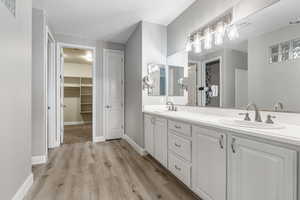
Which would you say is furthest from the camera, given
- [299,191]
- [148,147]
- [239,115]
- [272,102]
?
[148,147]

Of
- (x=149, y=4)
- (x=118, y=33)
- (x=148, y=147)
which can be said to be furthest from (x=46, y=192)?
(x=118, y=33)

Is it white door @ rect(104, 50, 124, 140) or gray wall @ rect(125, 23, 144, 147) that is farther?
white door @ rect(104, 50, 124, 140)

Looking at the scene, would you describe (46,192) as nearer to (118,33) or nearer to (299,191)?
(299,191)

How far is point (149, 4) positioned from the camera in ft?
8.14

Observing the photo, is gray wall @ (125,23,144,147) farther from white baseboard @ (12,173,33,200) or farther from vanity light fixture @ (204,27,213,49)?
white baseboard @ (12,173,33,200)

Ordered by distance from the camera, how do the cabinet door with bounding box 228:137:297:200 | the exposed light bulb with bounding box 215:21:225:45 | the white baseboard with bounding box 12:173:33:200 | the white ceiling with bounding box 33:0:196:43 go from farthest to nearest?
the white ceiling with bounding box 33:0:196:43 → the exposed light bulb with bounding box 215:21:225:45 → the white baseboard with bounding box 12:173:33:200 → the cabinet door with bounding box 228:137:297:200

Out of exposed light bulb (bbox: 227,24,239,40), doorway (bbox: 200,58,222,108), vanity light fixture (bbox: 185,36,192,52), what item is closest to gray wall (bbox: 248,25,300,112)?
exposed light bulb (bbox: 227,24,239,40)

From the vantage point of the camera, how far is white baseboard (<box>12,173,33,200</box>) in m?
1.57

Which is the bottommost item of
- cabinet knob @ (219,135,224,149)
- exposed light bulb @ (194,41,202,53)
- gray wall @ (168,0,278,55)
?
cabinet knob @ (219,135,224,149)

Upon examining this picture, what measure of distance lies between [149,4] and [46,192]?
2980 mm

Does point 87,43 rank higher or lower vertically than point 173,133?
higher

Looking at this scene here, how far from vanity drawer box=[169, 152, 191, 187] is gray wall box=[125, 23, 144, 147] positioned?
1.10 m

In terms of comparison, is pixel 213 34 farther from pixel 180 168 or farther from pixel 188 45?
pixel 180 168

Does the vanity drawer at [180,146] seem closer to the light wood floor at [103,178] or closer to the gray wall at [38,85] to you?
the light wood floor at [103,178]
